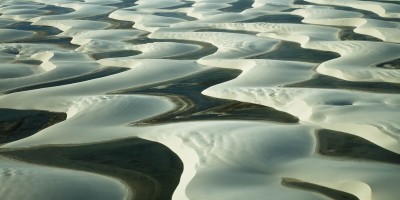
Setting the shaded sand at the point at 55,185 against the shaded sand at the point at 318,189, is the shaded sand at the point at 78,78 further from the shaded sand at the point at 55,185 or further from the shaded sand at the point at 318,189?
the shaded sand at the point at 318,189

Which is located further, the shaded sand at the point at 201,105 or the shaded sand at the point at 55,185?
the shaded sand at the point at 201,105

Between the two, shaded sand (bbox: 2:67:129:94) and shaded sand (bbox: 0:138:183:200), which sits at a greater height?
shaded sand (bbox: 0:138:183:200)

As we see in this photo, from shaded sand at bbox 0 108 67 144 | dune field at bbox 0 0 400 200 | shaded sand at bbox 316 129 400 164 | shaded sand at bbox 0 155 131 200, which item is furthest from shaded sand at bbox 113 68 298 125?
shaded sand at bbox 0 155 131 200

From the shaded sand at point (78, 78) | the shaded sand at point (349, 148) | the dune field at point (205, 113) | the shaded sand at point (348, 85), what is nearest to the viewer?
the dune field at point (205, 113)

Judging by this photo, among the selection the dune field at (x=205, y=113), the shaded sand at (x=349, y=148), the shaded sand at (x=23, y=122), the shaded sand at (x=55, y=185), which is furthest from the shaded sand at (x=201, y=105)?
the shaded sand at (x=55, y=185)

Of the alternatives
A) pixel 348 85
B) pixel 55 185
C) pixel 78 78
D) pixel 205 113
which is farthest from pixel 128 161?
pixel 78 78

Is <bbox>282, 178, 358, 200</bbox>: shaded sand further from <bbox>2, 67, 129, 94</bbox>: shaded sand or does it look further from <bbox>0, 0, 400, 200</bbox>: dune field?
<bbox>2, 67, 129, 94</bbox>: shaded sand

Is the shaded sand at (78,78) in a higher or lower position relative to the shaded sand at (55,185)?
lower

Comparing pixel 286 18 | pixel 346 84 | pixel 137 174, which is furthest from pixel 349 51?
pixel 137 174
